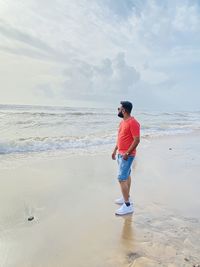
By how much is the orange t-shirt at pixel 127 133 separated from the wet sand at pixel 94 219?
111 cm

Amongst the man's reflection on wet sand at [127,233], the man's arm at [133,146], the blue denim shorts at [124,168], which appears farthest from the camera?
the blue denim shorts at [124,168]

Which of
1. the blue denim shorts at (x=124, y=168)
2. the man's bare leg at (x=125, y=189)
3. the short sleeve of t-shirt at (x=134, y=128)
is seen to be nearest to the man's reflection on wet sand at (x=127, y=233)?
the man's bare leg at (x=125, y=189)

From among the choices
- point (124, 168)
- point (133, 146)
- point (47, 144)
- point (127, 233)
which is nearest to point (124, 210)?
point (124, 168)

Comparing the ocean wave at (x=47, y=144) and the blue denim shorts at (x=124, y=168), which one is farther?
the ocean wave at (x=47, y=144)

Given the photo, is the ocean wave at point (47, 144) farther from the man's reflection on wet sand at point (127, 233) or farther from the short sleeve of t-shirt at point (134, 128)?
the man's reflection on wet sand at point (127, 233)

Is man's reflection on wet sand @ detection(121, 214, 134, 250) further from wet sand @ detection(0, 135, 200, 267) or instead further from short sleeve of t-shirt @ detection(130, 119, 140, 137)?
short sleeve of t-shirt @ detection(130, 119, 140, 137)

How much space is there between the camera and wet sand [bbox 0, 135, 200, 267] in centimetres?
387

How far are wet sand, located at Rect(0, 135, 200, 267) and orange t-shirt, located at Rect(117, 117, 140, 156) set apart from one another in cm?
111

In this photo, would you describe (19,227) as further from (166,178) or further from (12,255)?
(166,178)

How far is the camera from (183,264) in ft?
12.1

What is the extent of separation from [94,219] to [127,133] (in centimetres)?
153

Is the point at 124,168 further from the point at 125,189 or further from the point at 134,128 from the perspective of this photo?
the point at 134,128

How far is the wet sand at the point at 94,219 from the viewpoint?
3.87 m

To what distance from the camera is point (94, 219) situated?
205 inches
